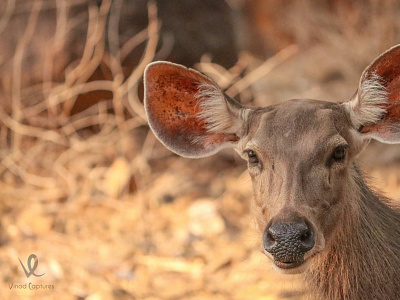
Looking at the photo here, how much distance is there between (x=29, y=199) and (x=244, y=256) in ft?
8.05

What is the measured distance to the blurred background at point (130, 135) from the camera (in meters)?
5.88

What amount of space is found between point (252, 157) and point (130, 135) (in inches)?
172

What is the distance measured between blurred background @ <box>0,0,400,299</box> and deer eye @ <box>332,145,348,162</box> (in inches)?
97.8

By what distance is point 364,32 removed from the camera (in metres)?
7.22

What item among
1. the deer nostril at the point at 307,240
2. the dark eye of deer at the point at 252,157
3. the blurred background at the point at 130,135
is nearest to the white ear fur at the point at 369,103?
the dark eye of deer at the point at 252,157

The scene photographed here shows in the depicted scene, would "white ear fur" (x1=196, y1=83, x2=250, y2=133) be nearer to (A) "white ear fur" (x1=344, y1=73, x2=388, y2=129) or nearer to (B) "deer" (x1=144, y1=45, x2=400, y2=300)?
(B) "deer" (x1=144, y1=45, x2=400, y2=300)

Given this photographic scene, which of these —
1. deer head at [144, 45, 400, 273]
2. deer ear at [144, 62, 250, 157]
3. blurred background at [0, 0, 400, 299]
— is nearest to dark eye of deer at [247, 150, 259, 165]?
deer head at [144, 45, 400, 273]

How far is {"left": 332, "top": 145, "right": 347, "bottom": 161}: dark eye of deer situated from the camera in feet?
10.2

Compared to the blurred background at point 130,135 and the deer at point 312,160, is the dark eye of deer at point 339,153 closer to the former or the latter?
the deer at point 312,160

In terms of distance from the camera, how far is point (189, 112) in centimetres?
369

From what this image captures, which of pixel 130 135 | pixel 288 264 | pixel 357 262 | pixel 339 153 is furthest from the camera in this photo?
pixel 130 135

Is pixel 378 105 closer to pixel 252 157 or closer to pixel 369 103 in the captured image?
pixel 369 103

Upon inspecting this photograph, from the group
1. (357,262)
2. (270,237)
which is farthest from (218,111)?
(357,262)

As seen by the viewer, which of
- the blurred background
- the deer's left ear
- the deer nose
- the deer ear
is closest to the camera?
the deer nose
